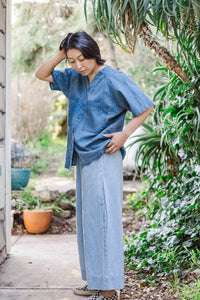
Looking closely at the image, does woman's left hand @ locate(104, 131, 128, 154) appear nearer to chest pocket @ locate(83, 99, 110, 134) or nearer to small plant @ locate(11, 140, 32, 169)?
chest pocket @ locate(83, 99, 110, 134)

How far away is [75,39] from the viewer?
186 centimetres

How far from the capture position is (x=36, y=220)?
150 inches

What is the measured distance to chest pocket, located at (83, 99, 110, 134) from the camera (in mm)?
1919

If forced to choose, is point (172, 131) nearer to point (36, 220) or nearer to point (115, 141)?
point (115, 141)

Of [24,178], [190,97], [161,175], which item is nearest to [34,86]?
[24,178]

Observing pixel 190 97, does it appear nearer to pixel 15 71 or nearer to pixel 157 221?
pixel 157 221

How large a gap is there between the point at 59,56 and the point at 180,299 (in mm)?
1544

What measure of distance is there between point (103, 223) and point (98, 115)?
0.58m

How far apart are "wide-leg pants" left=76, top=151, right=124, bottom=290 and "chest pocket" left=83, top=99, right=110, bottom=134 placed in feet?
0.52

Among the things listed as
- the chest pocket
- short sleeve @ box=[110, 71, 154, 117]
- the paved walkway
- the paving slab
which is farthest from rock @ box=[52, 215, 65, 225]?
short sleeve @ box=[110, 71, 154, 117]

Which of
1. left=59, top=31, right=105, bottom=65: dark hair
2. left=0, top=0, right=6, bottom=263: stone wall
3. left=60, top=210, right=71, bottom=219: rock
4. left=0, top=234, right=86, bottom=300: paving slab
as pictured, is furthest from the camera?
left=60, top=210, right=71, bottom=219: rock

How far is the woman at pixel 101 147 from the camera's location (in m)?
1.88

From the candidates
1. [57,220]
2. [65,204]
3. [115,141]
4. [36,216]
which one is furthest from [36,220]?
[115,141]

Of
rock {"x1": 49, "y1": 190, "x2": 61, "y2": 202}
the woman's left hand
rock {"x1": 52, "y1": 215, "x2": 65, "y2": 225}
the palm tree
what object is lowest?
rock {"x1": 52, "y1": 215, "x2": 65, "y2": 225}
